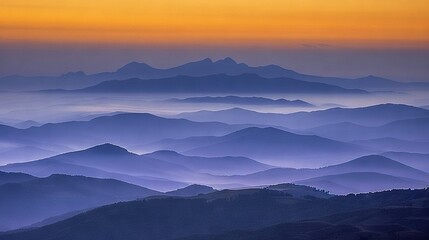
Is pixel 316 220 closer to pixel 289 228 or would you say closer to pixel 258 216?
pixel 289 228

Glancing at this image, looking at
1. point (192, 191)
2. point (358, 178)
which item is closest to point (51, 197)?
point (192, 191)

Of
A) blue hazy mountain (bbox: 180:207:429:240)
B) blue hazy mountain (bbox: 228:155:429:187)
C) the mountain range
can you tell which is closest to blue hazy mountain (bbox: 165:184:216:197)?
the mountain range

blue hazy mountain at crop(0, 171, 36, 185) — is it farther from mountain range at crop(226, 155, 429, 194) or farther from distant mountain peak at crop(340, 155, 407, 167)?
distant mountain peak at crop(340, 155, 407, 167)

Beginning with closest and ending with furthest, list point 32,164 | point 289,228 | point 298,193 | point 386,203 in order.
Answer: point 289,228 < point 386,203 < point 298,193 < point 32,164

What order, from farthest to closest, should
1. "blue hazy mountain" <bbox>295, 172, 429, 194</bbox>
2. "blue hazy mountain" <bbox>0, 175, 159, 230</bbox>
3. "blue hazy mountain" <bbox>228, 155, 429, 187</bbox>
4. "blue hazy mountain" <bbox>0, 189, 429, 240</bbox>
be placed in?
"blue hazy mountain" <bbox>228, 155, 429, 187</bbox>
"blue hazy mountain" <bbox>295, 172, 429, 194</bbox>
"blue hazy mountain" <bbox>0, 175, 159, 230</bbox>
"blue hazy mountain" <bbox>0, 189, 429, 240</bbox>

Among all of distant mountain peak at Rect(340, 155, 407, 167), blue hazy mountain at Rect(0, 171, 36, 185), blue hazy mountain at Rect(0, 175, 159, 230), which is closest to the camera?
blue hazy mountain at Rect(0, 175, 159, 230)

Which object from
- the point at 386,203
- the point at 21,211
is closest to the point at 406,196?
the point at 386,203
